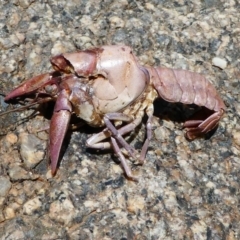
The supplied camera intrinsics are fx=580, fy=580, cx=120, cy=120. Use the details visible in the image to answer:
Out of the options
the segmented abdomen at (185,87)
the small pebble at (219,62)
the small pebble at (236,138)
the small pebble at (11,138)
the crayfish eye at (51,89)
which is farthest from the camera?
the small pebble at (219,62)

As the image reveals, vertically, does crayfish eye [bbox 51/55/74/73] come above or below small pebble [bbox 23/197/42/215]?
above

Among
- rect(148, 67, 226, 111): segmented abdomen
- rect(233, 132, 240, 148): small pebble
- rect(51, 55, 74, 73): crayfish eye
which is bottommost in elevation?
rect(233, 132, 240, 148): small pebble

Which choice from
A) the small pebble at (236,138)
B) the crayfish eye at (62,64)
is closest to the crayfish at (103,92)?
the crayfish eye at (62,64)

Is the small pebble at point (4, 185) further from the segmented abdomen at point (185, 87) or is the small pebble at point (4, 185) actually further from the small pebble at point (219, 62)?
the small pebble at point (219, 62)

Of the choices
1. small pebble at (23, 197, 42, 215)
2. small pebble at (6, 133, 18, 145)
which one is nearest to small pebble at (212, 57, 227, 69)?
small pebble at (6, 133, 18, 145)

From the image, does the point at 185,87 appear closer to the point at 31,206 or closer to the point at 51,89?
the point at 51,89

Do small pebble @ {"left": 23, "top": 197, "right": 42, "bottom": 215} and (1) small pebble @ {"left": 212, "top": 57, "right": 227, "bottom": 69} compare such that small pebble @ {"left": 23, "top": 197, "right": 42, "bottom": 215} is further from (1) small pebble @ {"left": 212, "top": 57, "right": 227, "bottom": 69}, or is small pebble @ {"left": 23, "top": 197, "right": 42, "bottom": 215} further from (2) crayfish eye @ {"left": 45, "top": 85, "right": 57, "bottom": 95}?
(1) small pebble @ {"left": 212, "top": 57, "right": 227, "bottom": 69}

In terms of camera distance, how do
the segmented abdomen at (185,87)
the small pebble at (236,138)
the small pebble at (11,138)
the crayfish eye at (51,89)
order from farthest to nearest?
the small pebble at (236,138), the segmented abdomen at (185,87), the small pebble at (11,138), the crayfish eye at (51,89)
